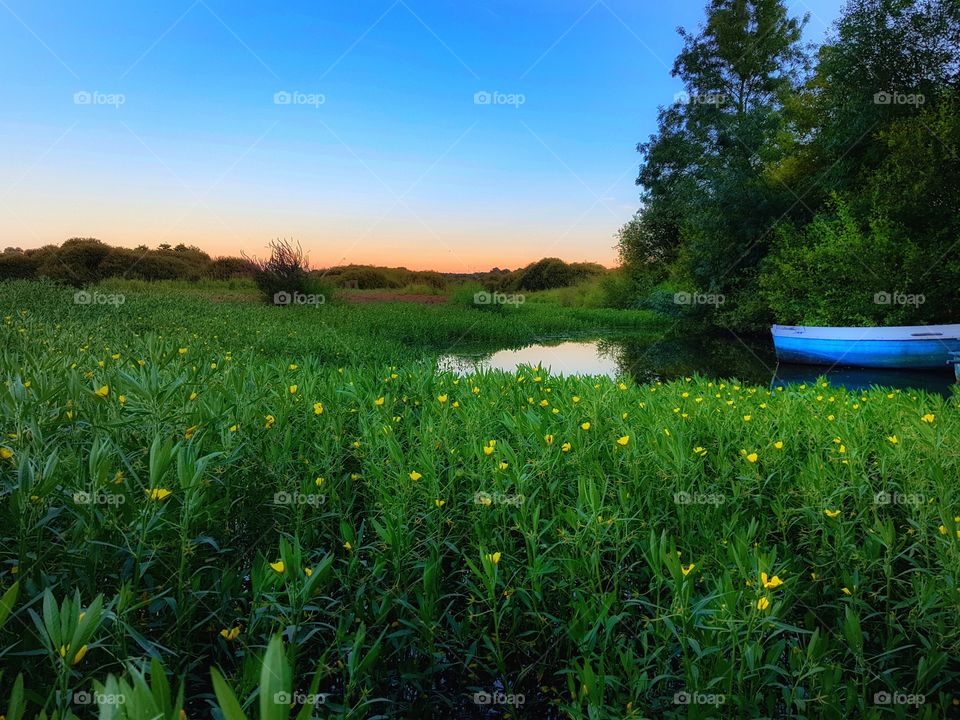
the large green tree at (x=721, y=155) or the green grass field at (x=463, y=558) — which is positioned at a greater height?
the large green tree at (x=721, y=155)

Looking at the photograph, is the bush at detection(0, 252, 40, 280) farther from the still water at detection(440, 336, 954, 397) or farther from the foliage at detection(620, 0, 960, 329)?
the foliage at detection(620, 0, 960, 329)

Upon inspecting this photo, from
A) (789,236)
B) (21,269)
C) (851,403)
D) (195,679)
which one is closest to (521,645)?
(195,679)

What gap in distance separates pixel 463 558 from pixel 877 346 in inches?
607

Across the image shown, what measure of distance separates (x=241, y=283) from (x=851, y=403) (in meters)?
29.9

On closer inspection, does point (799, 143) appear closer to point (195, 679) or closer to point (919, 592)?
point (919, 592)

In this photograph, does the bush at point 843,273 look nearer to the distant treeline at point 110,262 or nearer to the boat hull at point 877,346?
the boat hull at point 877,346

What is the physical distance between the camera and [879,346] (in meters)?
14.5

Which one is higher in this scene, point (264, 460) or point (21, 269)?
point (21, 269)

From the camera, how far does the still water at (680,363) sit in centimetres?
1323

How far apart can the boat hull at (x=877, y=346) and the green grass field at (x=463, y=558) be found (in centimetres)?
1182

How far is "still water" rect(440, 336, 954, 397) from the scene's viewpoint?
13.2m

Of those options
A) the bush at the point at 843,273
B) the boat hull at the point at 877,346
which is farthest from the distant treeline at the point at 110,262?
the boat hull at the point at 877,346

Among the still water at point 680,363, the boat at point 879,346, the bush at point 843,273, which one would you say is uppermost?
the bush at point 843,273

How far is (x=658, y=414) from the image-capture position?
4238 millimetres
